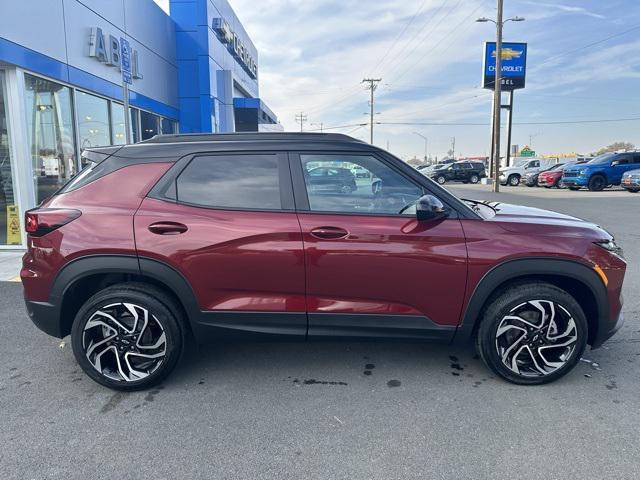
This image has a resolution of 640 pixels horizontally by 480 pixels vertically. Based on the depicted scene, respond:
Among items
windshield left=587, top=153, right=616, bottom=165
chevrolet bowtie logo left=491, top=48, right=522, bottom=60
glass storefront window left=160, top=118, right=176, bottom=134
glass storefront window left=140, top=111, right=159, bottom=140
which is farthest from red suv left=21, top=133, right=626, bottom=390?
chevrolet bowtie logo left=491, top=48, right=522, bottom=60

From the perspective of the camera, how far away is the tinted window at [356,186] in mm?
3123

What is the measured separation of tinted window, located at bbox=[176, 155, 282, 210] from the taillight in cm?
75

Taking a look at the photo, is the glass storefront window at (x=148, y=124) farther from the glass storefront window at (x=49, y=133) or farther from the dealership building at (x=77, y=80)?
the glass storefront window at (x=49, y=133)

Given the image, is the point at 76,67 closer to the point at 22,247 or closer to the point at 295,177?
the point at 22,247

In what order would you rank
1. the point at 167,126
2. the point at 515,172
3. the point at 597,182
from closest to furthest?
the point at 167,126 → the point at 597,182 → the point at 515,172

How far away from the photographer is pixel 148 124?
13.5 meters

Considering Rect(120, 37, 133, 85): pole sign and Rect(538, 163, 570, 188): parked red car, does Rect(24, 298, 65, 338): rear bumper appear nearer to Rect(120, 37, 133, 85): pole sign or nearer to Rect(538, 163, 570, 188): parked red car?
Rect(120, 37, 133, 85): pole sign

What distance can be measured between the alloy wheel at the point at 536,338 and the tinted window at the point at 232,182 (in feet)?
6.01

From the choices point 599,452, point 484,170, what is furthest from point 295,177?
point 484,170

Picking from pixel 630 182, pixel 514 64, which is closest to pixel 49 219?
pixel 630 182

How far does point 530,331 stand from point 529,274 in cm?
41

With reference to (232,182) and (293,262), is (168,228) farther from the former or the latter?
(293,262)

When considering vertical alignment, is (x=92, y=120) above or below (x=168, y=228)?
above

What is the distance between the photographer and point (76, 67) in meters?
9.03
